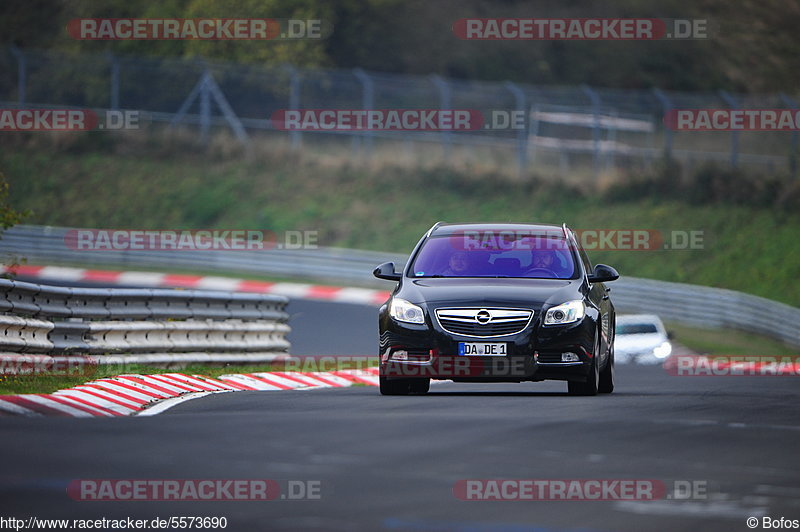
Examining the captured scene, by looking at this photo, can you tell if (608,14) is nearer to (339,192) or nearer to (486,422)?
(339,192)

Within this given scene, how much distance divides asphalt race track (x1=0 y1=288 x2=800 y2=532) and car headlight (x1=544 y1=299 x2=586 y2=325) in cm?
73

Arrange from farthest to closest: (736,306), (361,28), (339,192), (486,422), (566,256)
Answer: (361,28) < (339,192) < (736,306) < (566,256) < (486,422)

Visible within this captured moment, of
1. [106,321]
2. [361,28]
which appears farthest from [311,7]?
[106,321]

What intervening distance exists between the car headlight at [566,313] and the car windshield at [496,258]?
0.71 m

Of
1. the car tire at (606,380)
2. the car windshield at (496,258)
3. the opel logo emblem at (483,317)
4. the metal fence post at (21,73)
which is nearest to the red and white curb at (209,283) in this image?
the metal fence post at (21,73)

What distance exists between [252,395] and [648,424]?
4.46 m

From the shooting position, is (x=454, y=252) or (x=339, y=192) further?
(x=339, y=192)

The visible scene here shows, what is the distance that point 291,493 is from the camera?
8.08 metres

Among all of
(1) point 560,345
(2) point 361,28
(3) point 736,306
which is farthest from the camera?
(2) point 361,28

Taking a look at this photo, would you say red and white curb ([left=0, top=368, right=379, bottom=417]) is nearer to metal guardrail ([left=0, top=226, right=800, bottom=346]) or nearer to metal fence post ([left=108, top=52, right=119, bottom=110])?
metal guardrail ([left=0, top=226, right=800, bottom=346])

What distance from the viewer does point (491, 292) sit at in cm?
1416

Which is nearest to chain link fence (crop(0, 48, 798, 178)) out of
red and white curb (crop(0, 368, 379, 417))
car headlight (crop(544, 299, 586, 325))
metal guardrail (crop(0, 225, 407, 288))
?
metal guardrail (crop(0, 225, 407, 288))

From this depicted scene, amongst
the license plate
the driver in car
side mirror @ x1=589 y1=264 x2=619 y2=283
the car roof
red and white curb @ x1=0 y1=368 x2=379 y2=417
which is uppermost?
the car roof

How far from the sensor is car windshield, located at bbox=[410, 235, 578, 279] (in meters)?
14.9
